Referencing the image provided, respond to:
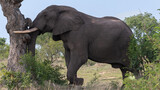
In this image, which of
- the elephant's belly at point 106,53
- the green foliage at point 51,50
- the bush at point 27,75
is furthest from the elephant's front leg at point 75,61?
the green foliage at point 51,50

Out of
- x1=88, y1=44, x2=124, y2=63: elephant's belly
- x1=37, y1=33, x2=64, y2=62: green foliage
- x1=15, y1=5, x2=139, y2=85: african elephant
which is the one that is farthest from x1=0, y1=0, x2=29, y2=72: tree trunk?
x1=37, y1=33, x2=64, y2=62: green foliage

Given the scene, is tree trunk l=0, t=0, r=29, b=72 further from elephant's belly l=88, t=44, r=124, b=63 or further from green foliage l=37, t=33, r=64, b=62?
green foliage l=37, t=33, r=64, b=62

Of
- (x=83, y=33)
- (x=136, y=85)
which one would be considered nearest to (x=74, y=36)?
(x=83, y=33)

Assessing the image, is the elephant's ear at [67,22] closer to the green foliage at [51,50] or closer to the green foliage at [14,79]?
the green foliage at [14,79]

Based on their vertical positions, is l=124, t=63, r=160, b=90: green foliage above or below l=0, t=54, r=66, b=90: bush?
above

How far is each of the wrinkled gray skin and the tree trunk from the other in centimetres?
43

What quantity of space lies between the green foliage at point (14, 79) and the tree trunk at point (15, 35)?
0.23m

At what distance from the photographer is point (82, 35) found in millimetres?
7129

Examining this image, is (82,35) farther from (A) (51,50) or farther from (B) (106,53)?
(A) (51,50)

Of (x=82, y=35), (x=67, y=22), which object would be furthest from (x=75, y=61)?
(x=67, y=22)

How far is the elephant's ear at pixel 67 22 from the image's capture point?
7211 millimetres

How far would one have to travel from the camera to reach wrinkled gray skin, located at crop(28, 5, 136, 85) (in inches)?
277

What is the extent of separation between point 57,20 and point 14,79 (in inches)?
92.3

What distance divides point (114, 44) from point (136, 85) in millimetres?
3639
